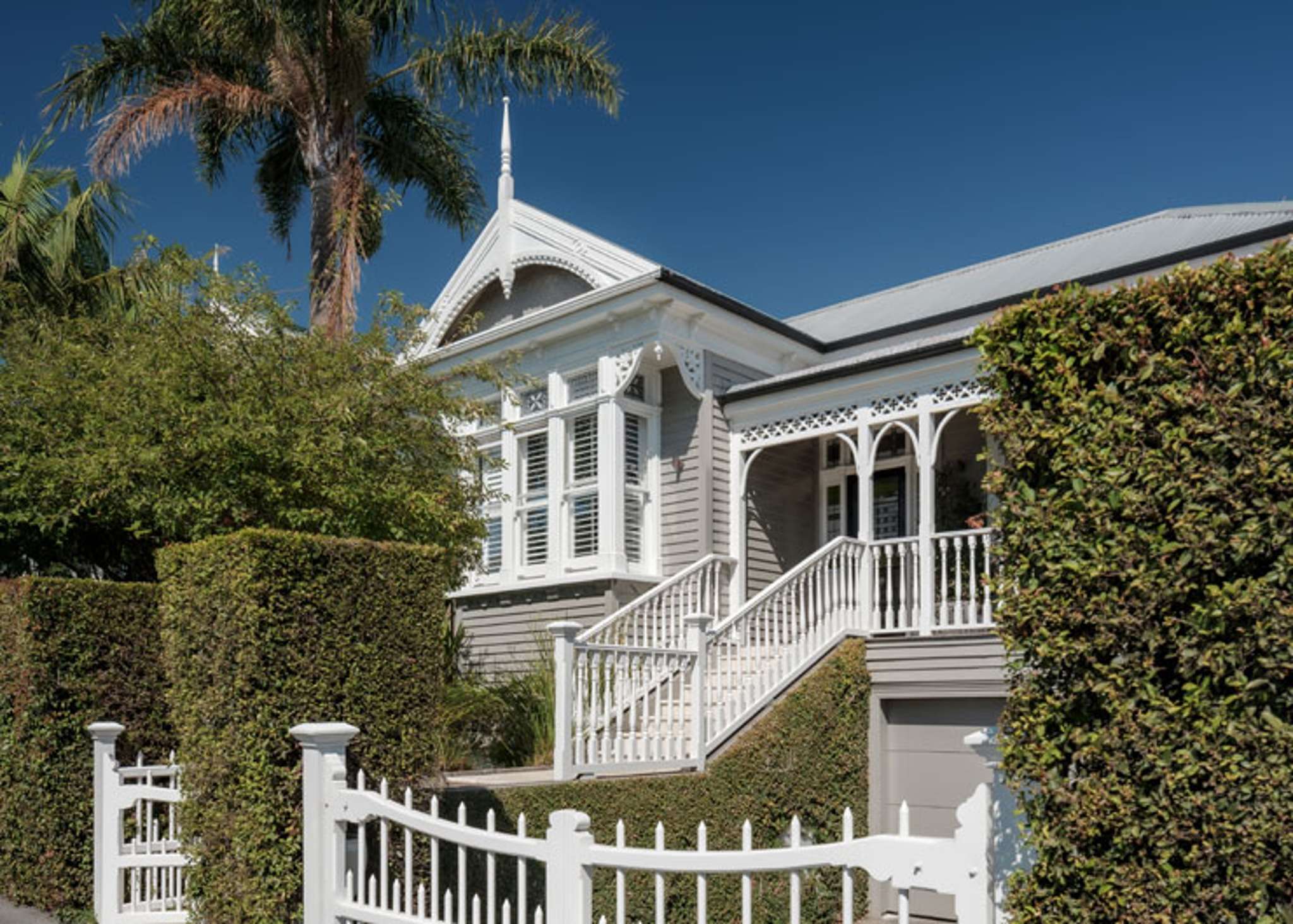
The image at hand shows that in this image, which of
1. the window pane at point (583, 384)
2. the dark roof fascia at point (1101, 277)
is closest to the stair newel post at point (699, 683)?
the dark roof fascia at point (1101, 277)

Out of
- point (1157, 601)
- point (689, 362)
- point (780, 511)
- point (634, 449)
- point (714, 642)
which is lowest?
point (714, 642)

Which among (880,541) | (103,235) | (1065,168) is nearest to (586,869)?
(880,541)

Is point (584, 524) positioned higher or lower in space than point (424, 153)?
lower

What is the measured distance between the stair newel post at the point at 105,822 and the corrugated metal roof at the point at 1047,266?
1074cm

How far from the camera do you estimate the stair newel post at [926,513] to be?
11.2 m

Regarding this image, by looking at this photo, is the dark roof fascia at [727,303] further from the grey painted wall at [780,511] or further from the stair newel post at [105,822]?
the stair newel post at [105,822]

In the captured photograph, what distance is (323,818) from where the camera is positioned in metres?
5.81

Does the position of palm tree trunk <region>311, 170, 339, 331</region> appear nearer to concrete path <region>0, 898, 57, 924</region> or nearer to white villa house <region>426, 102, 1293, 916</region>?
white villa house <region>426, 102, 1293, 916</region>

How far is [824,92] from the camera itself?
20.2 m

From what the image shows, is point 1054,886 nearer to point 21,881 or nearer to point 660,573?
point 21,881

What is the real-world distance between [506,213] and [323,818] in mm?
11378

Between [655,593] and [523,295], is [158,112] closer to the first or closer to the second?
[523,295]

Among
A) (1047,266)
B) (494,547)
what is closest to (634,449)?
(494,547)

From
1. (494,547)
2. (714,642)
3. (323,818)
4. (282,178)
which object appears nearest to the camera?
(323,818)
